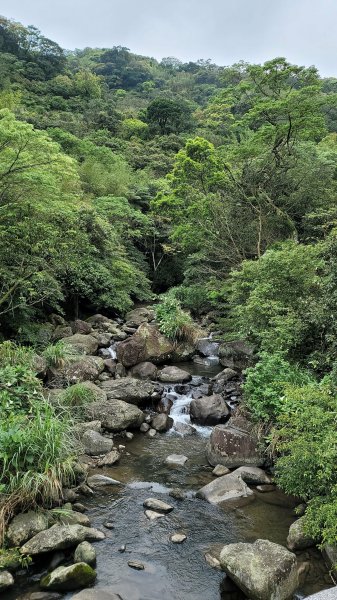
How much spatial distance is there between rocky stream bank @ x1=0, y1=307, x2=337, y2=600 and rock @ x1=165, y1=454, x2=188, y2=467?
27 millimetres

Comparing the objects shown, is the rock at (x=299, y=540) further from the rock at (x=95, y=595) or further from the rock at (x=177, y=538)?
the rock at (x=95, y=595)

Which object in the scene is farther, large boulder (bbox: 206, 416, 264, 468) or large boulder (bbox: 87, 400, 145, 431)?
large boulder (bbox: 87, 400, 145, 431)

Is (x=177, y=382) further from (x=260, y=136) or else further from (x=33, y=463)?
(x=260, y=136)

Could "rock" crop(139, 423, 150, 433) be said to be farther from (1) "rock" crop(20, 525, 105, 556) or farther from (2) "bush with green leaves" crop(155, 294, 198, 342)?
(2) "bush with green leaves" crop(155, 294, 198, 342)

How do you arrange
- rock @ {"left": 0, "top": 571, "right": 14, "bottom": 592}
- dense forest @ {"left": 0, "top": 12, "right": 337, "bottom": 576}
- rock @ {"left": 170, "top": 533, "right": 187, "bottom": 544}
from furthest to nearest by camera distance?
dense forest @ {"left": 0, "top": 12, "right": 337, "bottom": 576}
rock @ {"left": 170, "top": 533, "right": 187, "bottom": 544}
rock @ {"left": 0, "top": 571, "right": 14, "bottom": 592}

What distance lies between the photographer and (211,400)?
11.6 m

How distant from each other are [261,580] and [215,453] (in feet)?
12.7

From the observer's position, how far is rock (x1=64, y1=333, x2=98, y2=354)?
48.9 ft

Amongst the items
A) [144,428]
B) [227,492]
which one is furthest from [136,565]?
[144,428]

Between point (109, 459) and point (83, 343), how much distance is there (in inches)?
269

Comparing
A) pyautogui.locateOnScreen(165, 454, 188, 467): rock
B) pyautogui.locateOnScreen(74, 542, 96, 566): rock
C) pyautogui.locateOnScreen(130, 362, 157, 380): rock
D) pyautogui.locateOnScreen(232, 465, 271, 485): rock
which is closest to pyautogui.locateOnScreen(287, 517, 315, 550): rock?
pyautogui.locateOnScreen(232, 465, 271, 485): rock

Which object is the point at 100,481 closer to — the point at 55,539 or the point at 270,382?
the point at 55,539

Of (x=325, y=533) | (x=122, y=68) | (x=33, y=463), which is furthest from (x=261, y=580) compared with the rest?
(x=122, y=68)

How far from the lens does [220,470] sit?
8.88 meters
